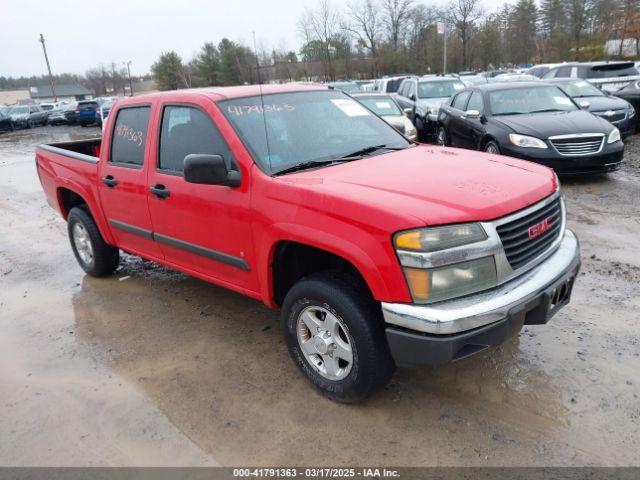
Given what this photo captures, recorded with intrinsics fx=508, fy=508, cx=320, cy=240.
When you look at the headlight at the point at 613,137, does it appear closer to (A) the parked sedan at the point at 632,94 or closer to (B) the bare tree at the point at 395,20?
(A) the parked sedan at the point at 632,94

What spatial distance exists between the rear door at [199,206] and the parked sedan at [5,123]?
108 ft

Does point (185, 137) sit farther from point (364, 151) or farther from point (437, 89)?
point (437, 89)

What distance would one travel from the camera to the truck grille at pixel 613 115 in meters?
10.1

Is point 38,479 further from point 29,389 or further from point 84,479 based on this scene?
point 29,389

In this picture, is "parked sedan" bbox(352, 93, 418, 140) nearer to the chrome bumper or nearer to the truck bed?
the truck bed

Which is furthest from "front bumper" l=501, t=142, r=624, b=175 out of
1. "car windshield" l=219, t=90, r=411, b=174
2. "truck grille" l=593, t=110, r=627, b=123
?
"car windshield" l=219, t=90, r=411, b=174

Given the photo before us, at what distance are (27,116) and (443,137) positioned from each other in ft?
102

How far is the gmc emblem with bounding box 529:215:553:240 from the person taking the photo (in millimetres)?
2820

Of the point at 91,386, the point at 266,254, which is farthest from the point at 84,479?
the point at 266,254

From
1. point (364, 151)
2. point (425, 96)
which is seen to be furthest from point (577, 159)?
point (425, 96)

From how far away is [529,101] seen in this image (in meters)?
8.54

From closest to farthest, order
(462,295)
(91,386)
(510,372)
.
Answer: (462,295), (510,372), (91,386)

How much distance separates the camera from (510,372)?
3.21m

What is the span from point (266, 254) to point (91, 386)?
1548 millimetres
